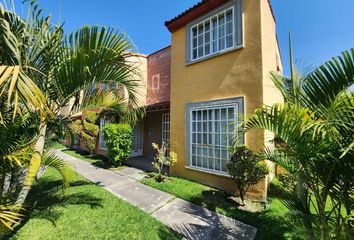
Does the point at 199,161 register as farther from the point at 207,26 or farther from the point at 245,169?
the point at 207,26

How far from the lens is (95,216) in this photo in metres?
5.34

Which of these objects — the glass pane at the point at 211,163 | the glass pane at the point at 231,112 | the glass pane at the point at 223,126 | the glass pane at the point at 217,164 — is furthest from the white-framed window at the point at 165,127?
the glass pane at the point at 231,112

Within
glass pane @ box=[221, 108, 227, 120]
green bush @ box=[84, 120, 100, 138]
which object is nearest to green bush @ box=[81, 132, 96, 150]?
green bush @ box=[84, 120, 100, 138]

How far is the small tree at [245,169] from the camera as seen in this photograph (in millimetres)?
5988

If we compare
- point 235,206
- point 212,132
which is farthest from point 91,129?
point 235,206

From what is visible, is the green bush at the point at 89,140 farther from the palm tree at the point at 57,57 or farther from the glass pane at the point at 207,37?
the glass pane at the point at 207,37

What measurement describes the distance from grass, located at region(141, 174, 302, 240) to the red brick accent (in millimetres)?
6196

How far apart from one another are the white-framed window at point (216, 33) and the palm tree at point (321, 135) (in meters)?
4.72

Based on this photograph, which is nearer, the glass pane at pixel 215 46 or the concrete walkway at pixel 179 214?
the concrete walkway at pixel 179 214

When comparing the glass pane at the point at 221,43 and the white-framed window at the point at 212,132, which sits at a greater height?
the glass pane at the point at 221,43

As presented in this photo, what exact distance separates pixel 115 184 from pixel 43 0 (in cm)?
659

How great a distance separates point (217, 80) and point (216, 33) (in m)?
2.04

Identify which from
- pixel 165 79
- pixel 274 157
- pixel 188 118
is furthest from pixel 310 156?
pixel 165 79

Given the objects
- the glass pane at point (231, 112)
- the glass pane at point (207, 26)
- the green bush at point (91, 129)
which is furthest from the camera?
the green bush at point (91, 129)
